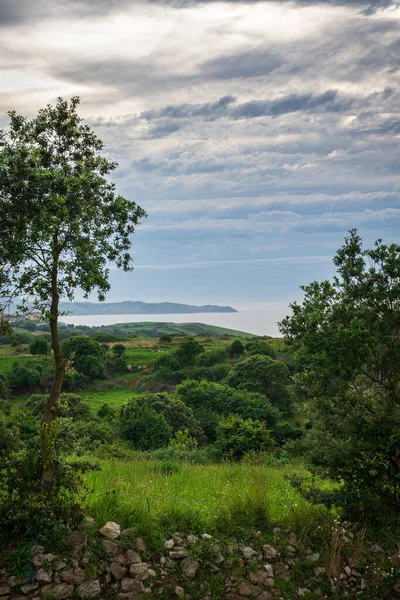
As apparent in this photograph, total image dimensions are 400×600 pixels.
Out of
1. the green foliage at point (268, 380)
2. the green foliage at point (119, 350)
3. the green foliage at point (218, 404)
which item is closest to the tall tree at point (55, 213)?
the green foliage at point (218, 404)

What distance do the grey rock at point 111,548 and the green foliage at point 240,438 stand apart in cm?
2337

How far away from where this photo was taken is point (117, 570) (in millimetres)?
9023

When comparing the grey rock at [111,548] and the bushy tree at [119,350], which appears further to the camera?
the bushy tree at [119,350]

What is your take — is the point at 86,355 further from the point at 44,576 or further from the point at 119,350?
the point at 44,576

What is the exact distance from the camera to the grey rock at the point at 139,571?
29.5ft

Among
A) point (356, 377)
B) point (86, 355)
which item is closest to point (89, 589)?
point (356, 377)

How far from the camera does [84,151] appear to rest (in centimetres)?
1090

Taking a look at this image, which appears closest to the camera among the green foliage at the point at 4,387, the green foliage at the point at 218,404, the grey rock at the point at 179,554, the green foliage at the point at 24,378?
the grey rock at the point at 179,554

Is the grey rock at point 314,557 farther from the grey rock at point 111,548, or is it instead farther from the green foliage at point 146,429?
the green foliage at point 146,429

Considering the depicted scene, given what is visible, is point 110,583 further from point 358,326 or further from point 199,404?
point 199,404

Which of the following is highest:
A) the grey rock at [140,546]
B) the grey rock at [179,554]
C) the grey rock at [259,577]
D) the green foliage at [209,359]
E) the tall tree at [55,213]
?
the tall tree at [55,213]

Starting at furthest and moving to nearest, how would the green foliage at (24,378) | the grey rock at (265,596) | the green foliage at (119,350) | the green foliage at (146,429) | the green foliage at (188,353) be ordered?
the green foliage at (119,350)
the green foliage at (188,353)
the green foliage at (24,378)
the green foliage at (146,429)
the grey rock at (265,596)

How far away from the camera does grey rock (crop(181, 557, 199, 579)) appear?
30.3 feet

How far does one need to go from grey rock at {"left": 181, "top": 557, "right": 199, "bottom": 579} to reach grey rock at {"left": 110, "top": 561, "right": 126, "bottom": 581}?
1226mm
